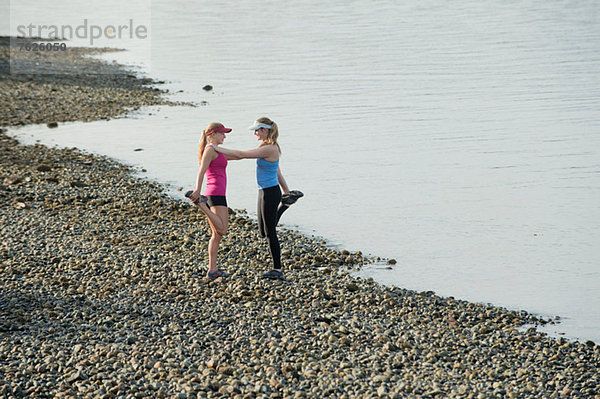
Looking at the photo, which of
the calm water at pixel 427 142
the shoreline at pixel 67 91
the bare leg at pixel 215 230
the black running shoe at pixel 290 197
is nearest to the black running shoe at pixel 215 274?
the bare leg at pixel 215 230

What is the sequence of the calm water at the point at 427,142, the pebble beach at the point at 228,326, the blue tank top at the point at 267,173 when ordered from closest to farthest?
the pebble beach at the point at 228,326 → the blue tank top at the point at 267,173 → the calm water at the point at 427,142

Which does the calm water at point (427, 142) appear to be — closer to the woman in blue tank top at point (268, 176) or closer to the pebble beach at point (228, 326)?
the pebble beach at point (228, 326)

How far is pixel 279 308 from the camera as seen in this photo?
42.1 feet

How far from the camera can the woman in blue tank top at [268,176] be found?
13.3 meters

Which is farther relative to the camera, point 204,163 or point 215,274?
point 215,274

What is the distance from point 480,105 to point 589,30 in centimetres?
3301

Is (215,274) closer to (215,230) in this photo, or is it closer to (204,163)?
(215,230)

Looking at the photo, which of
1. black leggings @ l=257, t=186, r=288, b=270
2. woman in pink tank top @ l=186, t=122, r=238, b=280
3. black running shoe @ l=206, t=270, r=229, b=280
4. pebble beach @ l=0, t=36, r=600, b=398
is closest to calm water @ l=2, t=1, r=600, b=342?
pebble beach @ l=0, t=36, r=600, b=398

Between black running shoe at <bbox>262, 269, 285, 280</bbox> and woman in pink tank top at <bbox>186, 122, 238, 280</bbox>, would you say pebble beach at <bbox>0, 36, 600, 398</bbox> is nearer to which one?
black running shoe at <bbox>262, 269, 285, 280</bbox>

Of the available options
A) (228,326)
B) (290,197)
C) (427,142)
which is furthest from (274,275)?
(427,142)

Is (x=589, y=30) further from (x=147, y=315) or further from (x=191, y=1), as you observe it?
(x=191, y=1)

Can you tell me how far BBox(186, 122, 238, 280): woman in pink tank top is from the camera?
13.3 m

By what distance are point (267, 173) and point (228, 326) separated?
2887 millimetres

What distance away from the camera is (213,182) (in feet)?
44.8
